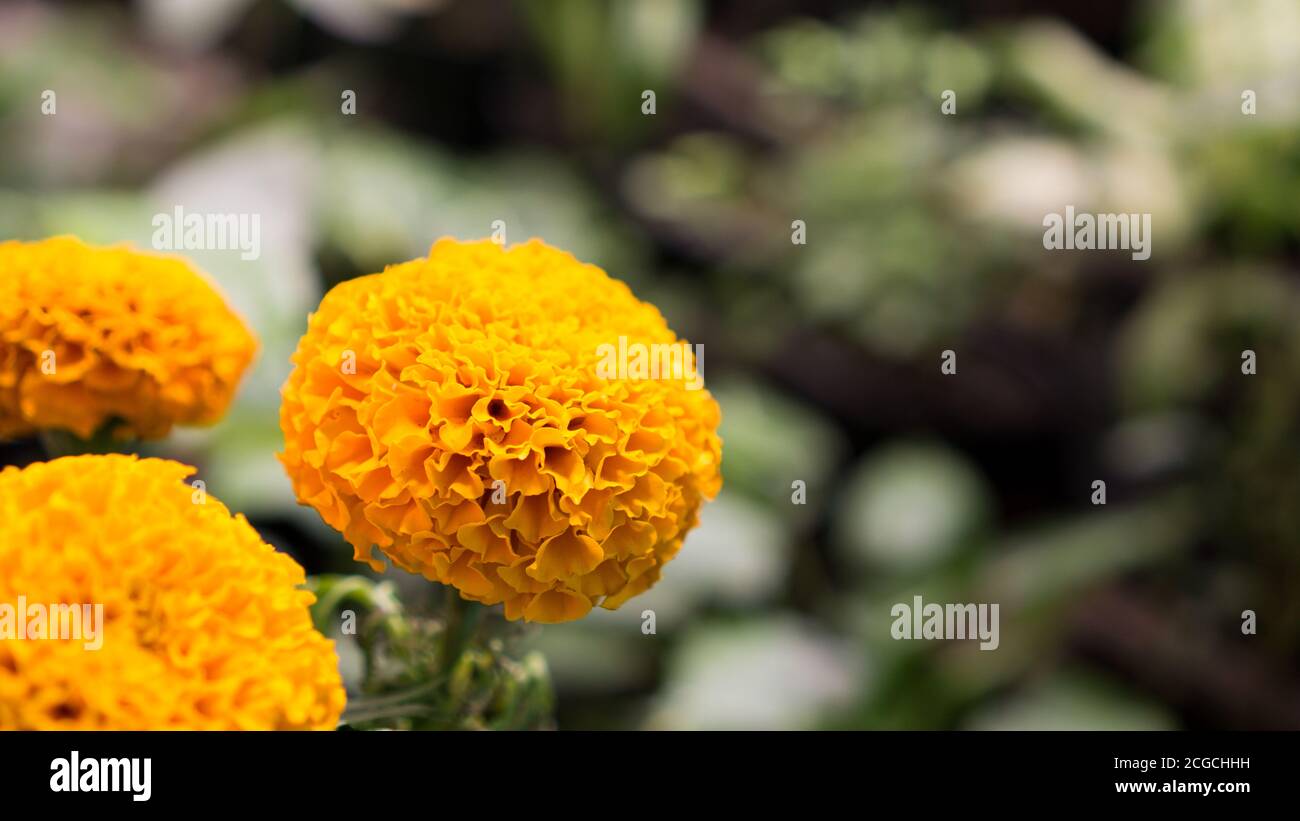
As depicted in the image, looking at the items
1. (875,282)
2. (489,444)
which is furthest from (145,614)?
(875,282)

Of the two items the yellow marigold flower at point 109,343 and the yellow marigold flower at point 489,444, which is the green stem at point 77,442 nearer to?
the yellow marigold flower at point 109,343

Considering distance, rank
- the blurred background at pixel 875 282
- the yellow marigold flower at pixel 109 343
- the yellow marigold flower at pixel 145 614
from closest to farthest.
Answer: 1. the yellow marigold flower at pixel 145 614
2. the yellow marigold flower at pixel 109 343
3. the blurred background at pixel 875 282

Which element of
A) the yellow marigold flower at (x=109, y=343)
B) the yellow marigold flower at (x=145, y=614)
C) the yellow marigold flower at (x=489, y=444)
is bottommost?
the yellow marigold flower at (x=145, y=614)

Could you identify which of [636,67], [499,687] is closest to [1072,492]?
[636,67]

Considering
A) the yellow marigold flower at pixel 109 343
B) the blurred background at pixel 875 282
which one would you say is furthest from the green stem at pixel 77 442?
the blurred background at pixel 875 282

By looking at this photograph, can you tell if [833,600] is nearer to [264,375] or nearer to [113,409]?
[264,375]

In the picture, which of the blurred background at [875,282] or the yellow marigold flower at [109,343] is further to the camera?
the blurred background at [875,282]

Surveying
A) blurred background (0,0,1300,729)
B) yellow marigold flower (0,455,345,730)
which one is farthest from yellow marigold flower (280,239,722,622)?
blurred background (0,0,1300,729)

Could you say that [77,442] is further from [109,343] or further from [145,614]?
[145,614]
